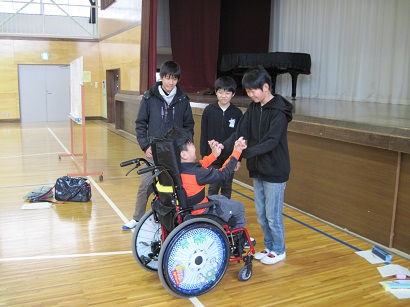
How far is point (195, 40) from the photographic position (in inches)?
365

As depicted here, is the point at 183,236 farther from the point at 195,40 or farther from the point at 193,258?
the point at 195,40

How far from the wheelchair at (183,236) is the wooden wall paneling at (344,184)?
131cm

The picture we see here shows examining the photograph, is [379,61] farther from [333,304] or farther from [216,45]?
[333,304]

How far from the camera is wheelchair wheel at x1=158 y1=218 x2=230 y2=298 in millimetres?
2152

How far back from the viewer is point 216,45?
9352 millimetres

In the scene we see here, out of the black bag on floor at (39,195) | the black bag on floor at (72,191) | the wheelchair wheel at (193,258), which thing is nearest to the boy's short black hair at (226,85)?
the wheelchair wheel at (193,258)

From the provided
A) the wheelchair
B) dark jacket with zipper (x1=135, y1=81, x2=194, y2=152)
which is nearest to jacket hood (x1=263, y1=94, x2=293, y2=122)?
the wheelchair

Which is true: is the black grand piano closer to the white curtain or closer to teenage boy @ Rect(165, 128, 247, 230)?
the white curtain

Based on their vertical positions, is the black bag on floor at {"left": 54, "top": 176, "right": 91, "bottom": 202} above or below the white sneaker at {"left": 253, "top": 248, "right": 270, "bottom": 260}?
above

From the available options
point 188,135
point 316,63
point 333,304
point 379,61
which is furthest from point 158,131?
point 316,63

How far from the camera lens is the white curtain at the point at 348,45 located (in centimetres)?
700

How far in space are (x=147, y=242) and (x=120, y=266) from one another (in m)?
0.35

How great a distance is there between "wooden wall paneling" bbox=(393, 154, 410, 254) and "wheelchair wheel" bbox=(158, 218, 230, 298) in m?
1.43

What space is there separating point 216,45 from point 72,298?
7.78 m
